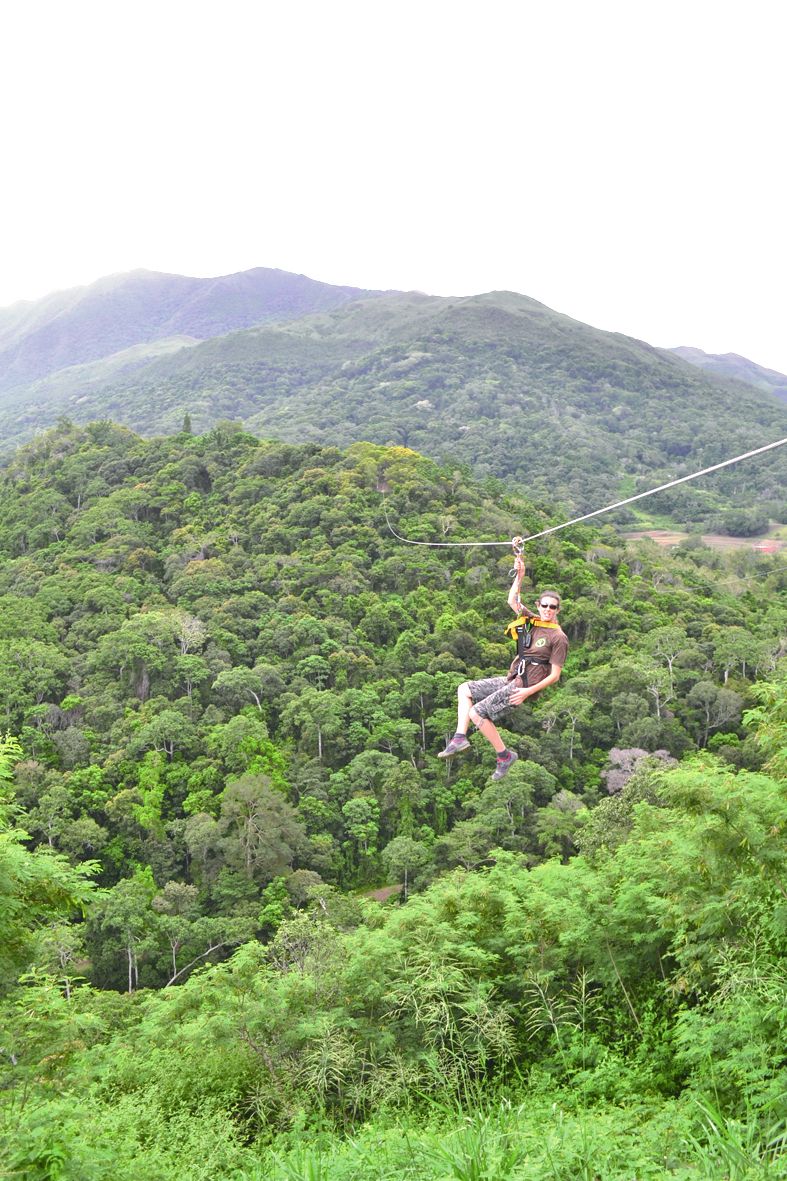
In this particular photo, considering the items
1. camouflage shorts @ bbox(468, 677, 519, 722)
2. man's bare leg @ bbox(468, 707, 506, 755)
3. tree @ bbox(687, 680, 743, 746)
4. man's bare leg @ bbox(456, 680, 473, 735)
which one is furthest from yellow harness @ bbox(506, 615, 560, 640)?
tree @ bbox(687, 680, 743, 746)

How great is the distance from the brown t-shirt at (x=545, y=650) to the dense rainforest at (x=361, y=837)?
78.5 inches

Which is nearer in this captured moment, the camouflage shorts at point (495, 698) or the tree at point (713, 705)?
the camouflage shorts at point (495, 698)

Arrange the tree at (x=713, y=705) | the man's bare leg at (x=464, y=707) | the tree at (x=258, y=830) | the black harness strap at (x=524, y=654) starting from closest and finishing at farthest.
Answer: the black harness strap at (x=524, y=654), the man's bare leg at (x=464, y=707), the tree at (x=258, y=830), the tree at (x=713, y=705)

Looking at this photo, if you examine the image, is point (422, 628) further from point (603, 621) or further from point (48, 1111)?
point (48, 1111)

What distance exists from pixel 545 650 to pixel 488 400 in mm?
112842

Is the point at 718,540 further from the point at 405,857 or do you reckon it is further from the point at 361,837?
the point at 405,857

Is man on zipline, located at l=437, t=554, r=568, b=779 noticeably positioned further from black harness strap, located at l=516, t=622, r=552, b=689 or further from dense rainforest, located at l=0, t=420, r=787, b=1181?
dense rainforest, located at l=0, t=420, r=787, b=1181

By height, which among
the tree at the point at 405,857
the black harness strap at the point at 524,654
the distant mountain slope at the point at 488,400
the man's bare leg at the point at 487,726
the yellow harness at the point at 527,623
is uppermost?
the distant mountain slope at the point at 488,400

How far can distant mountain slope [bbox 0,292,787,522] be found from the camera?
85.8 metres

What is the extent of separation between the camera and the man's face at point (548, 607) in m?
5.71

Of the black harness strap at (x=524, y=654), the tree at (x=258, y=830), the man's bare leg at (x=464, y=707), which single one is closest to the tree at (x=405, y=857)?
the tree at (x=258, y=830)

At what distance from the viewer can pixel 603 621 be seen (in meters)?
34.0

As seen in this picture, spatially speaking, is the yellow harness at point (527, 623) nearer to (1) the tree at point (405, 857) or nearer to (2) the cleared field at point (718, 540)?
(1) the tree at point (405, 857)

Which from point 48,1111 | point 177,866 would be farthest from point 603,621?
point 48,1111
